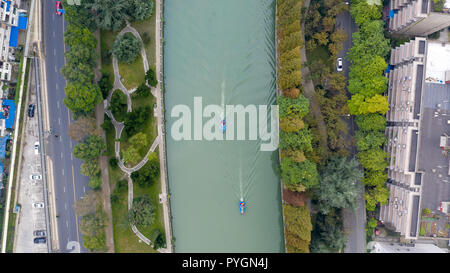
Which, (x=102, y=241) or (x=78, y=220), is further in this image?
(x=78, y=220)

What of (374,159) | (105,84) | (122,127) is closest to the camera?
(374,159)

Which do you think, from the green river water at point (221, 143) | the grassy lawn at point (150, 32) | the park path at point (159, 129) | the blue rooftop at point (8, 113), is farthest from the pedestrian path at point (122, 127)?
the blue rooftop at point (8, 113)

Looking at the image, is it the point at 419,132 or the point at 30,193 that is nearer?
the point at 419,132

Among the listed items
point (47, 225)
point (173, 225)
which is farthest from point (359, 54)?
point (47, 225)

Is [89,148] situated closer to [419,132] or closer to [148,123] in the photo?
[148,123]

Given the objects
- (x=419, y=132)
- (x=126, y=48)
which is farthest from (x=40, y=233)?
(x=419, y=132)

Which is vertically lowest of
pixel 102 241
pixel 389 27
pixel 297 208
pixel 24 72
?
pixel 102 241

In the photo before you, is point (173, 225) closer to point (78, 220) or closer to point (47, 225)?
point (78, 220)
